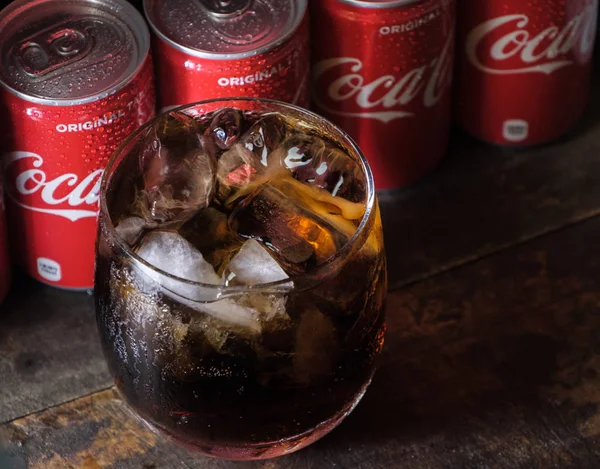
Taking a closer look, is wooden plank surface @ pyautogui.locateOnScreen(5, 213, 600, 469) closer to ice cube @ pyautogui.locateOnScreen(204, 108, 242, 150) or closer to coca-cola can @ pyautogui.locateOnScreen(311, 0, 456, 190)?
coca-cola can @ pyautogui.locateOnScreen(311, 0, 456, 190)

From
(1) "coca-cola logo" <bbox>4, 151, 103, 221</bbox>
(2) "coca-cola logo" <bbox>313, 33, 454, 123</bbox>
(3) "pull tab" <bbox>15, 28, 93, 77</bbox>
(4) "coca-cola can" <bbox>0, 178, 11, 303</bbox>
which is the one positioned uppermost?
(3) "pull tab" <bbox>15, 28, 93, 77</bbox>

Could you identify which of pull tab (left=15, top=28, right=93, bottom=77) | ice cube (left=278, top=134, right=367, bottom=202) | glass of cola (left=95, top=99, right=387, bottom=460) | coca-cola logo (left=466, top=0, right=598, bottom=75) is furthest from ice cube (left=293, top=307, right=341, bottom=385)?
coca-cola logo (left=466, top=0, right=598, bottom=75)

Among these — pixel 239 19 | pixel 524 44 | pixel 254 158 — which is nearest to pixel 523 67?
pixel 524 44

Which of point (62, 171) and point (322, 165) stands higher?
point (322, 165)

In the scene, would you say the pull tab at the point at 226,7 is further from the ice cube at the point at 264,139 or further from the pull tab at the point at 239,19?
the ice cube at the point at 264,139

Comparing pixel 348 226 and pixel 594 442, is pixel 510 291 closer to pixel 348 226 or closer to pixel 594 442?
pixel 594 442

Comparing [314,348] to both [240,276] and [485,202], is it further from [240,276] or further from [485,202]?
[485,202]

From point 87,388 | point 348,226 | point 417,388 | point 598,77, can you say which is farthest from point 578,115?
Result: point 87,388
